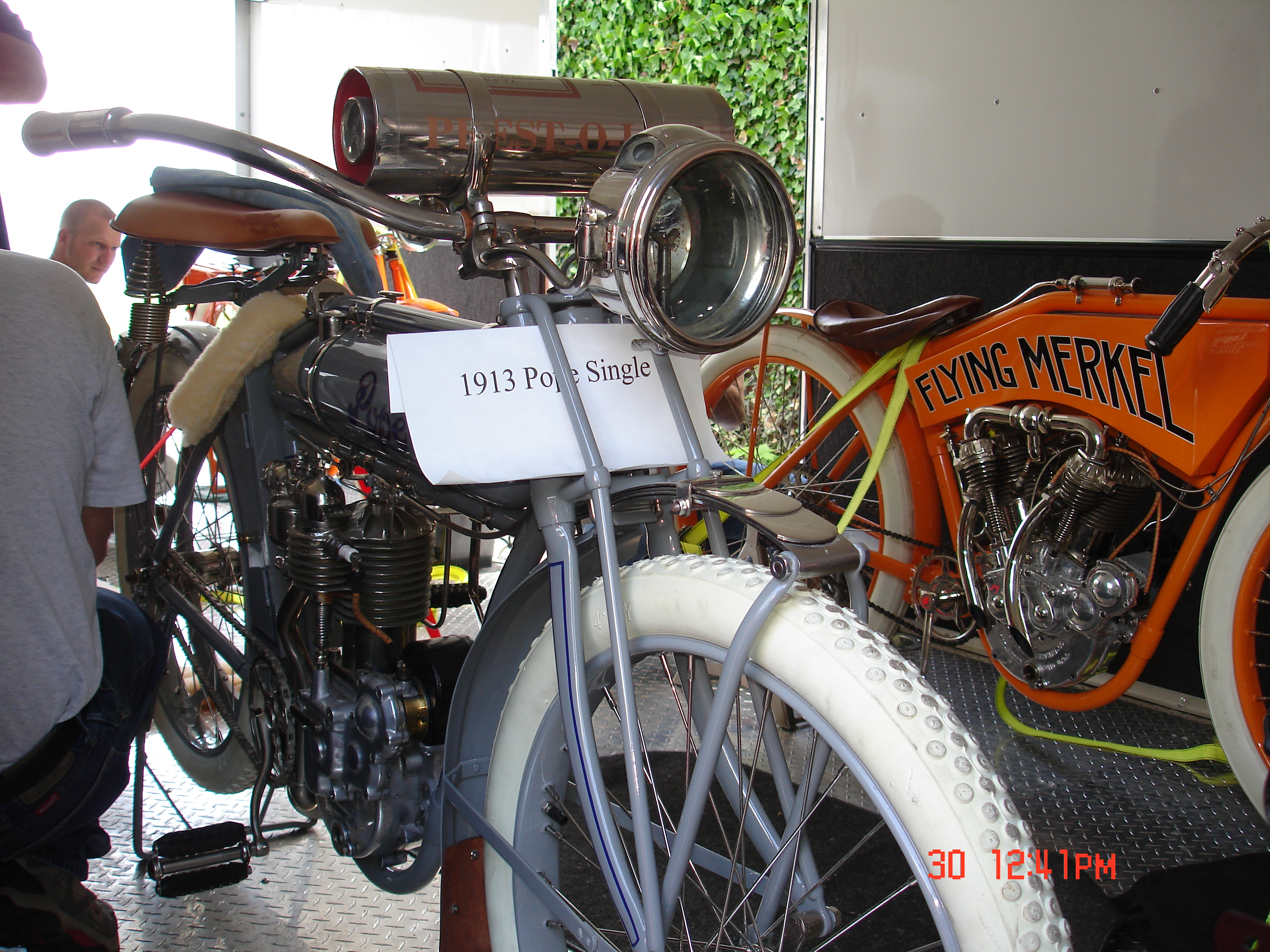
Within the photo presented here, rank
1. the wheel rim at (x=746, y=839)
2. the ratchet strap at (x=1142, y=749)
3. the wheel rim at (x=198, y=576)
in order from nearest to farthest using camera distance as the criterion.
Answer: the wheel rim at (x=746, y=839) < the wheel rim at (x=198, y=576) < the ratchet strap at (x=1142, y=749)

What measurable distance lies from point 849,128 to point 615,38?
1.68 meters

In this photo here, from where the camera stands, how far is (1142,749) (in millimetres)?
2131

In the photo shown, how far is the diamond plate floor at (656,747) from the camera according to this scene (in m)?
1.50

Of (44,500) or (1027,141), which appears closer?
(44,500)

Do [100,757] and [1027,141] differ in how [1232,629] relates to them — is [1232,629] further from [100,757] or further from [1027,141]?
[100,757]

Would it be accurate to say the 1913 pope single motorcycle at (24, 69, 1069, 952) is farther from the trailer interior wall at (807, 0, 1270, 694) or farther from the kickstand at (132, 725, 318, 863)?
the trailer interior wall at (807, 0, 1270, 694)

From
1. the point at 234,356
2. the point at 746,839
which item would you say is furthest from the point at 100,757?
the point at 746,839

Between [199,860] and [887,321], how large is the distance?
5.82ft

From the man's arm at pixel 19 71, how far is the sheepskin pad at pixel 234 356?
430 mm

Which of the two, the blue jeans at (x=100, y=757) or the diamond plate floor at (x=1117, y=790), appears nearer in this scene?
the blue jeans at (x=100, y=757)

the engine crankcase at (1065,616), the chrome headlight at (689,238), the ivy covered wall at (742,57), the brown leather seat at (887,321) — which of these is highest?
the ivy covered wall at (742,57)

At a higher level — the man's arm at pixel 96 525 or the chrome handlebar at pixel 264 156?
the chrome handlebar at pixel 264 156
